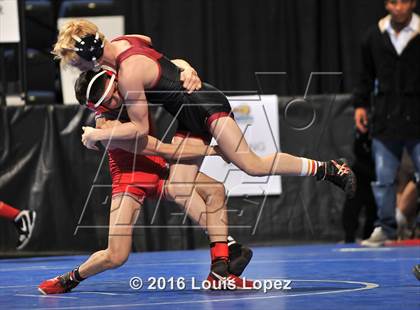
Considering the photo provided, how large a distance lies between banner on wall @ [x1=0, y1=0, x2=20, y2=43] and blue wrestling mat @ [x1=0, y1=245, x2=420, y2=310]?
1.95 metres

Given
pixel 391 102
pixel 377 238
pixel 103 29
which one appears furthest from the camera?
pixel 103 29

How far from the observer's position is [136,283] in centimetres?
519

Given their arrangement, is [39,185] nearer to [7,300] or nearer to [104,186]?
[104,186]

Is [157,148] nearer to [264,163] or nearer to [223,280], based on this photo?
[264,163]

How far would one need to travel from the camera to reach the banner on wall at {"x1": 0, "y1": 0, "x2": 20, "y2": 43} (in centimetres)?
816

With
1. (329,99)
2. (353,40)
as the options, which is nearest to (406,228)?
(329,99)

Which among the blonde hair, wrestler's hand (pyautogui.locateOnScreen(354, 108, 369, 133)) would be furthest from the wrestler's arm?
wrestler's hand (pyautogui.locateOnScreen(354, 108, 369, 133))

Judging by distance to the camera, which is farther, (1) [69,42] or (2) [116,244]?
(2) [116,244]

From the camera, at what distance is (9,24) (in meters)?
8.18

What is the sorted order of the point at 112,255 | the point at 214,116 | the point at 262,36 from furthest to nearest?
the point at 262,36 → the point at 214,116 → the point at 112,255

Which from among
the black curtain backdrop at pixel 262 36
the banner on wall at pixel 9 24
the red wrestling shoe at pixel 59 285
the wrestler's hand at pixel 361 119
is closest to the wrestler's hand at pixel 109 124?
the red wrestling shoe at pixel 59 285

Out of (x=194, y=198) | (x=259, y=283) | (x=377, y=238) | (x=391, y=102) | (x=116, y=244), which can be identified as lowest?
(x=377, y=238)

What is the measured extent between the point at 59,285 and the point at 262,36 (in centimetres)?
515

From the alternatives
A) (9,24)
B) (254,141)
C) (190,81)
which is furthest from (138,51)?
(9,24)
